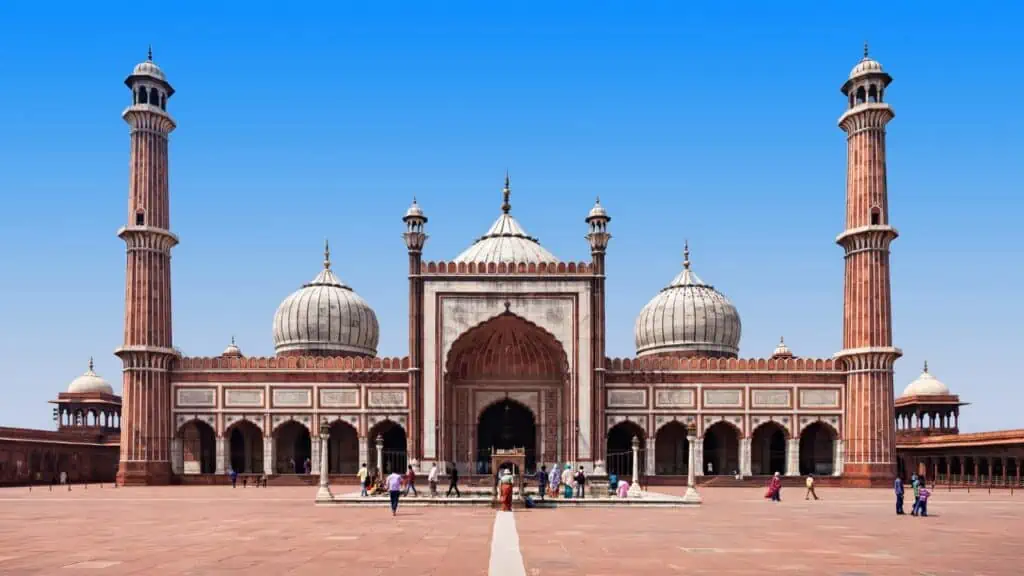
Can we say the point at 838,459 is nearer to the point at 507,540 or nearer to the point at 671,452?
the point at 671,452

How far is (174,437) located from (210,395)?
2.19 metres

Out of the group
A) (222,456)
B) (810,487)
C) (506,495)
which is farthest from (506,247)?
(506,495)

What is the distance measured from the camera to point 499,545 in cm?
1659

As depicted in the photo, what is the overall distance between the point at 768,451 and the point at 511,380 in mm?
11752

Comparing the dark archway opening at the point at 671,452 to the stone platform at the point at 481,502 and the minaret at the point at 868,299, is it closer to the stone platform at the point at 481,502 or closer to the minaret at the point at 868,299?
the minaret at the point at 868,299

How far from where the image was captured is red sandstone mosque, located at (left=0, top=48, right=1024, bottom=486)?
4322cm

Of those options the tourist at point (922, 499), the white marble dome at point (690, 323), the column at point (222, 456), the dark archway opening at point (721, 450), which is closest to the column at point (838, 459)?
the dark archway opening at point (721, 450)

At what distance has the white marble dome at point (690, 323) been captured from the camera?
51.8 meters

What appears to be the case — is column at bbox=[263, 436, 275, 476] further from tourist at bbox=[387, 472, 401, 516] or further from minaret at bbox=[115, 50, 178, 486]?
tourist at bbox=[387, 472, 401, 516]

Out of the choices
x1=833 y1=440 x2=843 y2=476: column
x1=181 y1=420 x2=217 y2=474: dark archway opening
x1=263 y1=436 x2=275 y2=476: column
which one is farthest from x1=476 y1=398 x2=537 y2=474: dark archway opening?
x1=833 y1=440 x2=843 y2=476: column

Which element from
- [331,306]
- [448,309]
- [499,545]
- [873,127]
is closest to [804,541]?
[499,545]

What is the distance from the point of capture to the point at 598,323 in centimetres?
4344

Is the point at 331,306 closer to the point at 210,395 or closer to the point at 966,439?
the point at 210,395

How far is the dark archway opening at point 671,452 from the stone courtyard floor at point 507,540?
59.4 ft
